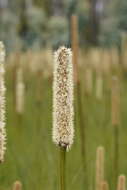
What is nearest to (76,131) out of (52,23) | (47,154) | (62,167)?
(47,154)

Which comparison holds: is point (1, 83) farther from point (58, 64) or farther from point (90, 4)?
point (90, 4)

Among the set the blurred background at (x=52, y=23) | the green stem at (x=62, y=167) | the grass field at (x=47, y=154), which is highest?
the blurred background at (x=52, y=23)

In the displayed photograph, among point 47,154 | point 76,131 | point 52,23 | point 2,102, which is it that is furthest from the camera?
point 52,23

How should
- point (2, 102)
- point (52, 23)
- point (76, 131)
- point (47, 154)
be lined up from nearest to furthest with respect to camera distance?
point (2, 102), point (47, 154), point (76, 131), point (52, 23)

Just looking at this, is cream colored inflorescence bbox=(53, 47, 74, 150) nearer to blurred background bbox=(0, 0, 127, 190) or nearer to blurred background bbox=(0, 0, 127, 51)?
blurred background bbox=(0, 0, 127, 190)

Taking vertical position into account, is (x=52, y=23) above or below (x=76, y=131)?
above

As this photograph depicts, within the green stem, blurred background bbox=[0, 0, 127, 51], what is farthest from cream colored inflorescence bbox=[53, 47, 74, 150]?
blurred background bbox=[0, 0, 127, 51]

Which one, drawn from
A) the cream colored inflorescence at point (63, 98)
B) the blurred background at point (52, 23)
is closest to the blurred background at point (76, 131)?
the cream colored inflorescence at point (63, 98)

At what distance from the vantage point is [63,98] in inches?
26.8

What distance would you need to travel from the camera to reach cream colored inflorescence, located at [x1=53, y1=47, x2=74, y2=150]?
2.23ft

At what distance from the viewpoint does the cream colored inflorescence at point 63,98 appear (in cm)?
68

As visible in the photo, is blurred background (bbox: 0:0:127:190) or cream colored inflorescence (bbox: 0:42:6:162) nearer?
cream colored inflorescence (bbox: 0:42:6:162)

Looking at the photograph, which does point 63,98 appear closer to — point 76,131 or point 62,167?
point 62,167

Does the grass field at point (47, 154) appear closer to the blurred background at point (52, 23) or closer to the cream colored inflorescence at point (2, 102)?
the cream colored inflorescence at point (2, 102)
